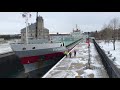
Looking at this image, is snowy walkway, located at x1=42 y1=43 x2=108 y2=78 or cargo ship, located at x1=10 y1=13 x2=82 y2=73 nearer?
snowy walkway, located at x1=42 y1=43 x2=108 y2=78

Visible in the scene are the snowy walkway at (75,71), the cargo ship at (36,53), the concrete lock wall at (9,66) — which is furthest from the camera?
the concrete lock wall at (9,66)

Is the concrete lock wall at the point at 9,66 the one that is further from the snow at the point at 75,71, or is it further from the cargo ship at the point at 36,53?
the snow at the point at 75,71

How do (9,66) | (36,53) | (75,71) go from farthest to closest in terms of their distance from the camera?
(9,66) → (36,53) → (75,71)

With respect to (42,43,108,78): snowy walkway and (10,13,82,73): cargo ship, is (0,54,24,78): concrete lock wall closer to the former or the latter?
(10,13,82,73): cargo ship

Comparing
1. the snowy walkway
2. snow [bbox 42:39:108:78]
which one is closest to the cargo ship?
snow [bbox 42:39:108:78]

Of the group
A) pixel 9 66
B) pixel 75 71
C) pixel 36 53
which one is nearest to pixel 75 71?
pixel 75 71

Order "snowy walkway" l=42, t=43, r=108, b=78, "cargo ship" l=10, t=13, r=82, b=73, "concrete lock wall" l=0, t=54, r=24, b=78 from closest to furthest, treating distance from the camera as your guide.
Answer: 1. "snowy walkway" l=42, t=43, r=108, b=78
2. "cargo ship" l=10, t=13, r=82, b=73
3. "concrete lock wall" l=0, t=54, r=24, b=78

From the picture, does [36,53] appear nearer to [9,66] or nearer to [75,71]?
[9,66]

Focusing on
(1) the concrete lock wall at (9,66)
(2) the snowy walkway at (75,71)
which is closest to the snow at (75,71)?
(2) the snowy walkway at (75,71)

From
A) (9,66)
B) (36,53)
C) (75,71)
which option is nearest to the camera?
(75,71)

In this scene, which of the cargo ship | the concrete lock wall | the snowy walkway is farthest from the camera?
the concrete lock wall

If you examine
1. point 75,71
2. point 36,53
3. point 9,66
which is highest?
point 36,53
